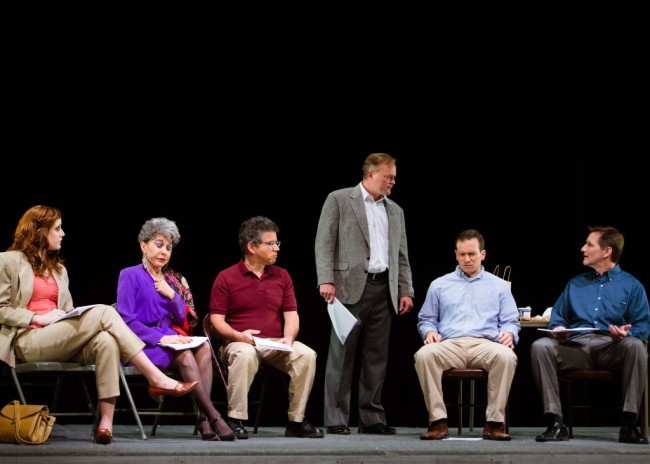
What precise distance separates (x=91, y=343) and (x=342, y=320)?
1387 millimetres

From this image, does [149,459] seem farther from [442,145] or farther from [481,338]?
[442,145]

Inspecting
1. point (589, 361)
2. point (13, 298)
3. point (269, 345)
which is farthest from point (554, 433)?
point (13, 298)

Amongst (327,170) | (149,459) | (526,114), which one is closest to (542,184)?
(526,114)

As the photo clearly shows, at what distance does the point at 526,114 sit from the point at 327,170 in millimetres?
1491

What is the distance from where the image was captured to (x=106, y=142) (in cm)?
611

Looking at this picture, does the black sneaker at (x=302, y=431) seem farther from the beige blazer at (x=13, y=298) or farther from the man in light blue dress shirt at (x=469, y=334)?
the beige blazer at (x=13, y=298)

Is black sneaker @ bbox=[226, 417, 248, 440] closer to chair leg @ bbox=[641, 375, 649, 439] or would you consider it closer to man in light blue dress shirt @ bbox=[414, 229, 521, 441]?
man in light blue dress shirt @ bbox=[414, 229, 521, 441]

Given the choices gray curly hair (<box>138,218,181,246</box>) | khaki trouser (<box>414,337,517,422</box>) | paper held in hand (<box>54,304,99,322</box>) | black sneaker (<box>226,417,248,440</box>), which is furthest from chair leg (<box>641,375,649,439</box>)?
paper held in hand (<box>54,304,99,322</box>)

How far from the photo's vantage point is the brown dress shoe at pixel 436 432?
4.98 metres

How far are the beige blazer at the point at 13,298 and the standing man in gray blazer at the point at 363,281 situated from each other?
1491 mm

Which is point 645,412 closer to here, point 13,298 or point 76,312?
point 76,312

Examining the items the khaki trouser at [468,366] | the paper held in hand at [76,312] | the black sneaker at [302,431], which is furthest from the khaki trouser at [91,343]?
the khaki trouser at [468,366]

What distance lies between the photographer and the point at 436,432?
498 cm

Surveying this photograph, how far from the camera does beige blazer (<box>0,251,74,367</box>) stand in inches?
183
